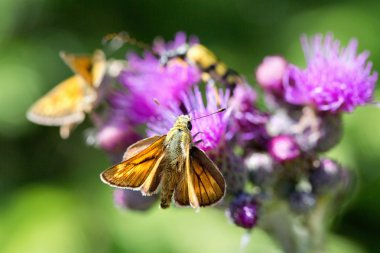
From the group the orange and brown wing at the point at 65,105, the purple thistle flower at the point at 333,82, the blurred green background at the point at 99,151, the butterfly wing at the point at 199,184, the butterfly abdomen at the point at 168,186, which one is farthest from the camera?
the blurred green background at the point at 99,151

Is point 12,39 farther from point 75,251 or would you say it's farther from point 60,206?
point 75,251

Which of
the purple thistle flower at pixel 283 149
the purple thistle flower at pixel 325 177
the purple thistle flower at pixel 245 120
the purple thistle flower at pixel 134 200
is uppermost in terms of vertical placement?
the purple thistle flower at pixel 245 120

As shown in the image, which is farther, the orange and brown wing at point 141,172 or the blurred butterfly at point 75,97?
the blurred butterfly at point 75,97

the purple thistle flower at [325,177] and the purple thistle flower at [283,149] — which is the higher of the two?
the purple thistle flower at [283,149]

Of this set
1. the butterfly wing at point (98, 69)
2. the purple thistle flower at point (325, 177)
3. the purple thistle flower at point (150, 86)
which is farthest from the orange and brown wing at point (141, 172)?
the purple thistle flower at point (325, 177)

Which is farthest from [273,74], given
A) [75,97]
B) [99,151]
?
[99,151]

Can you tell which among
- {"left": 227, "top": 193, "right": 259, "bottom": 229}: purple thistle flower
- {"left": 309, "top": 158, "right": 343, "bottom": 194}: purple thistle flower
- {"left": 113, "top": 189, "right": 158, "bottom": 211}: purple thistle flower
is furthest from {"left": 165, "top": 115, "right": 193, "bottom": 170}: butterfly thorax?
{"left": 309, "top": 158, "right": 343, "bottom": 194}: purple thistle flower

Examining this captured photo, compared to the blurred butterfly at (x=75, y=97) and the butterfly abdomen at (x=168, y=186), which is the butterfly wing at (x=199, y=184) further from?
the blurred butterfly at (x=75, y=97)

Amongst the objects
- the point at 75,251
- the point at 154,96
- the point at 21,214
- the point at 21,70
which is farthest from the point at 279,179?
the point at 21,70

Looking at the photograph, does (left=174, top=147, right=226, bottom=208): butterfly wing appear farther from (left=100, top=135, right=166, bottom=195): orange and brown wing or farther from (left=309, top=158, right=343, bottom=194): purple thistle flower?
(left=309, top=158, right=343, bottom=194): purple thistle flower
